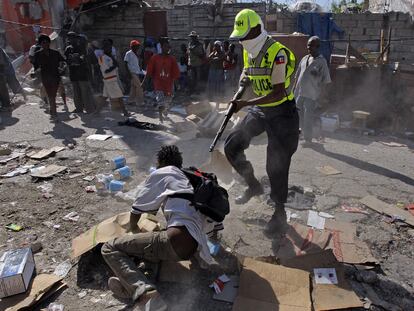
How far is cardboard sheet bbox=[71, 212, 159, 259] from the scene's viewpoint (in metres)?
3.22

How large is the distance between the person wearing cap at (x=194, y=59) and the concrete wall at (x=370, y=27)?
230 cm

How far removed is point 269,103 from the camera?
3.41m

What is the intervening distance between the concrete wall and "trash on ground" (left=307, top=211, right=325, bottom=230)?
7949 millimetres

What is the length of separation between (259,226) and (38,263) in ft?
7.06

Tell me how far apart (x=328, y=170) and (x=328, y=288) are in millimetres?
2839

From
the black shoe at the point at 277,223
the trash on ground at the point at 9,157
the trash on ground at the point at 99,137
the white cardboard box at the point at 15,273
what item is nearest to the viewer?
the white cardboard box at the point at 15,273

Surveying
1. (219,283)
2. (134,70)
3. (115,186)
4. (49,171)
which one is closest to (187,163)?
(115,186)

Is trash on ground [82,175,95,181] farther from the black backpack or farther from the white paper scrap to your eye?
the white paper scrap

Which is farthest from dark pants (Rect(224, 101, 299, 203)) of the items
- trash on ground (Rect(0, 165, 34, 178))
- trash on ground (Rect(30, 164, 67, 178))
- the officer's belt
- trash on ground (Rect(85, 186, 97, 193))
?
trash on ground (Rect(0, 165, 34, 178))

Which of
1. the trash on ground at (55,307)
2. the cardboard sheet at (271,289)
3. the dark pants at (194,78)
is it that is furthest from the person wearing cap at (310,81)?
the trash on ground at (55,307)

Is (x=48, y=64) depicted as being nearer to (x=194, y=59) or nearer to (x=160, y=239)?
(x=194, y=59)

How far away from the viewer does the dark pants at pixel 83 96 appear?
28.8 ft

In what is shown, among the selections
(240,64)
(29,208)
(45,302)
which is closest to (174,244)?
(45,302)

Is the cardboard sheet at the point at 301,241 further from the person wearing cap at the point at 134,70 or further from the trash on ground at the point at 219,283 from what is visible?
the person wearing cap at the point at 134,70
